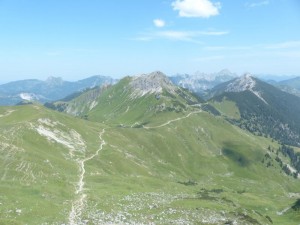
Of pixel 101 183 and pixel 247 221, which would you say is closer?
pixel 247 221

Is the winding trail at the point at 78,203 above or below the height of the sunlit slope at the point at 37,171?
below

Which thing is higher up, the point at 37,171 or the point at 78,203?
the point at 37,171

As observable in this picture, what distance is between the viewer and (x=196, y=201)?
126m

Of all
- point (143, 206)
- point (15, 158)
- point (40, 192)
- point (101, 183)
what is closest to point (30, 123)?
point (15, 158)

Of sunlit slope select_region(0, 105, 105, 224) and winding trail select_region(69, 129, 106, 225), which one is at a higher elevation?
sunlit slope select_region(0, 105, 105, 224)

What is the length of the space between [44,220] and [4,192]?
22565 mm

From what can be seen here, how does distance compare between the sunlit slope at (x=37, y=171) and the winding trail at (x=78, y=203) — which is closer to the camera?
the winding trail at (x=78, y=203)

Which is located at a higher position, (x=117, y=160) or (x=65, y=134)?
(x=65, y=134)

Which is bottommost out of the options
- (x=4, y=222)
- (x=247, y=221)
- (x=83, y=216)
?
(x=247, y=221)

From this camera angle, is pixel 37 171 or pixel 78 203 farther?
pixel 37 171

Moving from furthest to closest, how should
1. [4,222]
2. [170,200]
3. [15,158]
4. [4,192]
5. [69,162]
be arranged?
[69,162] → [15,158] → [170,200] → [4,192] → [4,222]

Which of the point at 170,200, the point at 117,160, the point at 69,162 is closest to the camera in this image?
the point at 170,200

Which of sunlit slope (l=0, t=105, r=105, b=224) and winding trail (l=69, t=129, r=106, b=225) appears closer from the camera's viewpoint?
winding trail (l=69, t=129, r=106, b=225)

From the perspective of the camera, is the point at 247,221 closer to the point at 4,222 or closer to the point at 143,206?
the point at 143,206
